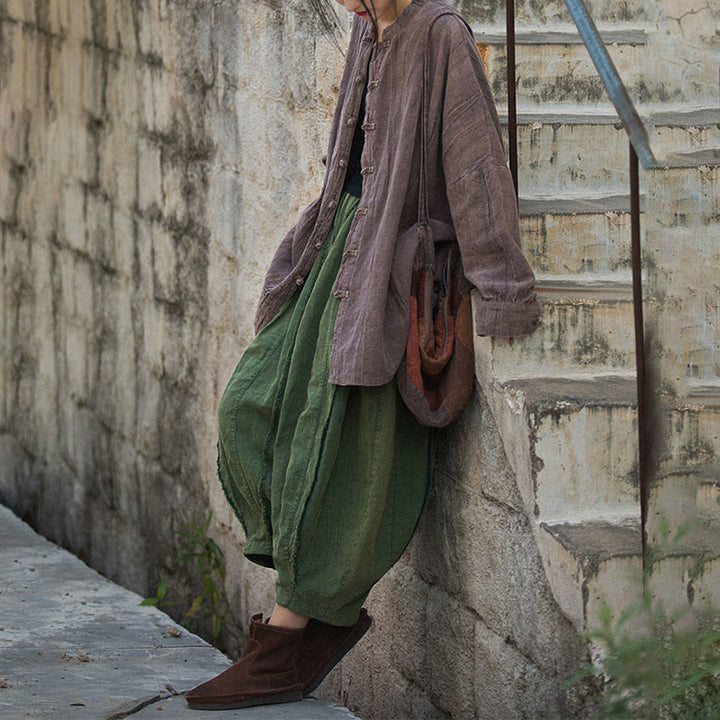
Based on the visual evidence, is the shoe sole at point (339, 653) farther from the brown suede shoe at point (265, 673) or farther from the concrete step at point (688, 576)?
the concrete step at point (688, 576)

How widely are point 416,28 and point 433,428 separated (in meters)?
0.83

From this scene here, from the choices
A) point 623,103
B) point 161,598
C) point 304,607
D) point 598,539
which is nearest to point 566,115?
point 623,103

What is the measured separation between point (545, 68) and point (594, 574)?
55.9 inches

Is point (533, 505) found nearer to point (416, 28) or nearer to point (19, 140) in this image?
point (416, 28)

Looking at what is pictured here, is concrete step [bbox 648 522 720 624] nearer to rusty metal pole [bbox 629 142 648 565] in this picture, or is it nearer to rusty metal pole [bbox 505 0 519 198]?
rusty metal pole [bbox 629 142 648 565]

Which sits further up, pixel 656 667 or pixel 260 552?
pixel 260 552

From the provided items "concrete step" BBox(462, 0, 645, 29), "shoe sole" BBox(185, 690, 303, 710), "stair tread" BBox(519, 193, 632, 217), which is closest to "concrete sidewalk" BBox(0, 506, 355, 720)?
"shoe sole" BBox(185, 690, 303, 710)

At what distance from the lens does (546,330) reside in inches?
106

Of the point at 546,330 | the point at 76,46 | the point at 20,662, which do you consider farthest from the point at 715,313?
the point at 76,46

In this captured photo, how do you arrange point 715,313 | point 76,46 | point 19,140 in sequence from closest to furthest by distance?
1. point 715,313
2. point 76,46
3. point 19,140

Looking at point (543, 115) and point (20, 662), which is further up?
point (543, 115)

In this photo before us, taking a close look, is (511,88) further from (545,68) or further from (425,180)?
(545,68)

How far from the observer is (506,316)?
262 centimetres

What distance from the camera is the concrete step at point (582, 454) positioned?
8.28 ft
